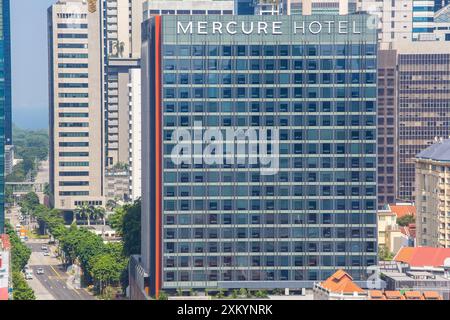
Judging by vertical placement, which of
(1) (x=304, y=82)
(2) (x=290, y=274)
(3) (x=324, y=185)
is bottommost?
(2) (x=290, y=274)

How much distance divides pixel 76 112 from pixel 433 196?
131 feet

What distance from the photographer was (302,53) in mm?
54250

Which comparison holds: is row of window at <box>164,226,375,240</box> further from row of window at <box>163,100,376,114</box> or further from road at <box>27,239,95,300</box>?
road at <box>27,239,95,300</box>

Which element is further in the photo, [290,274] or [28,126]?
[28,126]

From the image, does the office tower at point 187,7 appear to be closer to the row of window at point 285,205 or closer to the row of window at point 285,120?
the row of window at point 285,120

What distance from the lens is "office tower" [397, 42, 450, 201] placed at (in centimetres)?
9631

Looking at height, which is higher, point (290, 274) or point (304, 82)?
point (304, 82)

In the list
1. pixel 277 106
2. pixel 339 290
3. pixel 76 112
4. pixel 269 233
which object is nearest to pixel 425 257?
pixel 269 233

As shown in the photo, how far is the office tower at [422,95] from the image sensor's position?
316ft

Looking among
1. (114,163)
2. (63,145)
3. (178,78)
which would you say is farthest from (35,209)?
(178,78)

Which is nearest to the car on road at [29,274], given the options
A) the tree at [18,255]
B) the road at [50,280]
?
the road at [50,280]

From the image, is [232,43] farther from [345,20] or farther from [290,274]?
[290,274]
